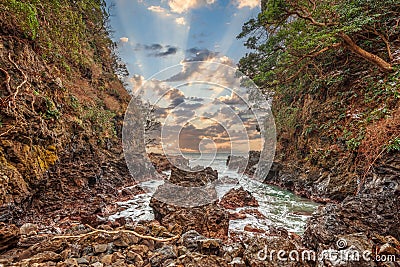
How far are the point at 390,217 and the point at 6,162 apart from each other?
8.46 m

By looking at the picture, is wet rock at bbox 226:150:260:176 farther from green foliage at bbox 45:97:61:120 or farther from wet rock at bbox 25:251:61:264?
wet rock at bbox 25:251:61:264

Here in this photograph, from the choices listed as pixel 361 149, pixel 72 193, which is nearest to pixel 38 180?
pixel 72 193

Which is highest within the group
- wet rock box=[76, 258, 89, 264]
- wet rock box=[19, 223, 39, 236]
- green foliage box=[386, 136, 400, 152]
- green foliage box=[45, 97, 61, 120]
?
green foliage box=[45, 97, 61, 120]

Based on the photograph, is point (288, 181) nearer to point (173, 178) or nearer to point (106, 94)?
point (173, 178)

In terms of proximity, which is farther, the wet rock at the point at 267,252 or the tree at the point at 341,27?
the tree at the point at 341,27

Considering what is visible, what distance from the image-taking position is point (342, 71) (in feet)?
33.8

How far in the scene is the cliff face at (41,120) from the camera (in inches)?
214

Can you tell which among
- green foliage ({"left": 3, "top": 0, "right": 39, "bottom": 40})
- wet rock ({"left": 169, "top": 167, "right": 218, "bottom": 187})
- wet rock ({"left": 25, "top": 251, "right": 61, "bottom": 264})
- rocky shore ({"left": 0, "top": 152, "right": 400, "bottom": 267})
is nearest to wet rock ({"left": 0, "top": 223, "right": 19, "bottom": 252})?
rocky shore ({"left": 0, "top": 152, "right": 400, "bottom": 267})

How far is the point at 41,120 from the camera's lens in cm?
676

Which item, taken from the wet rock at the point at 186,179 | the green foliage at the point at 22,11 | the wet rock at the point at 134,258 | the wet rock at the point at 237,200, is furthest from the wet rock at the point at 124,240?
the green foliage at the point at 22,11
